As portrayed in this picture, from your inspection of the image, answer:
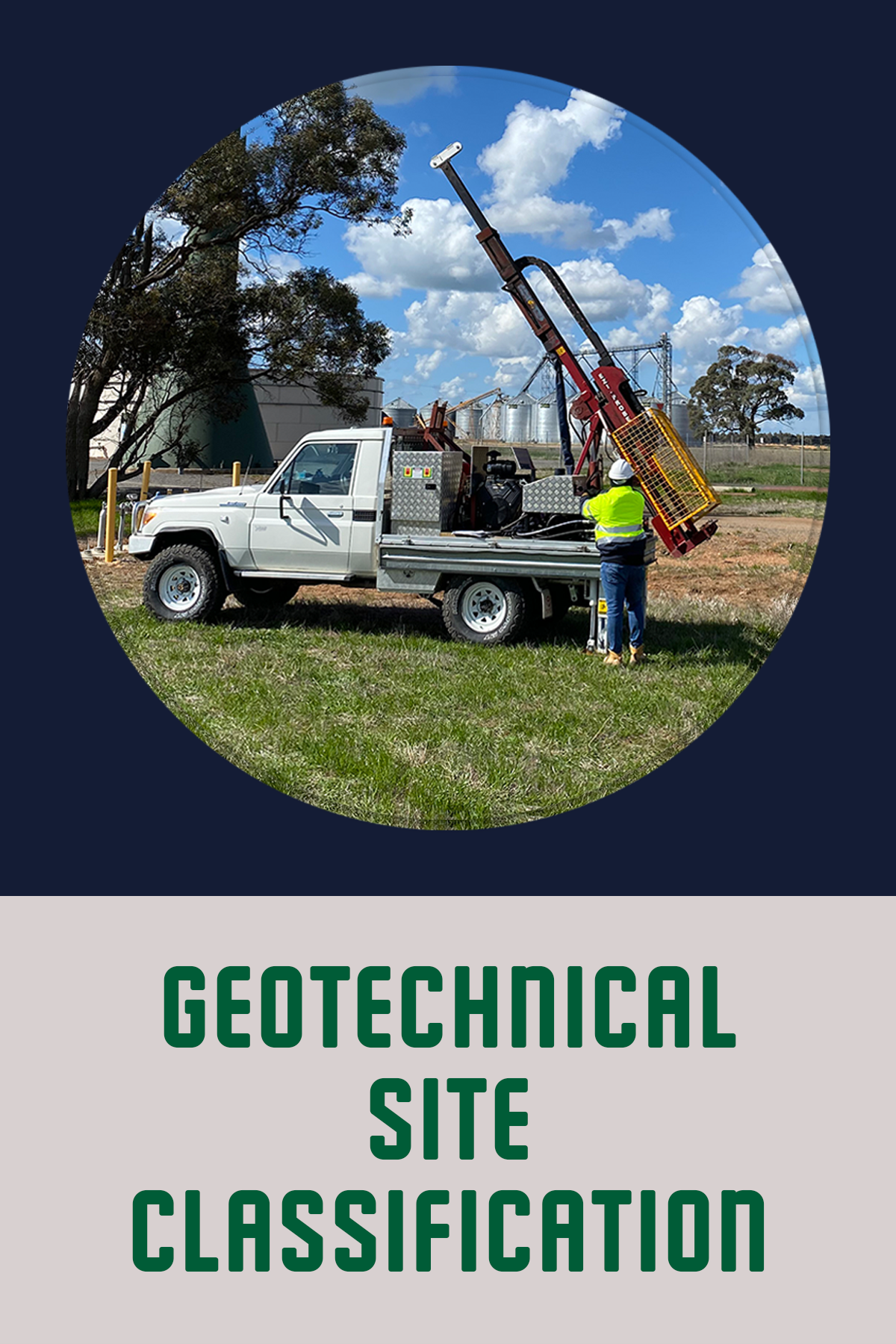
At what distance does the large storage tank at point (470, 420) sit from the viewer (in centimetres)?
579

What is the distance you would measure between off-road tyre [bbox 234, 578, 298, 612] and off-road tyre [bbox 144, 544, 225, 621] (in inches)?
4.8

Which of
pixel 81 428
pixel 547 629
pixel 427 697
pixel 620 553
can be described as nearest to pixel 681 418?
pixel 620 553

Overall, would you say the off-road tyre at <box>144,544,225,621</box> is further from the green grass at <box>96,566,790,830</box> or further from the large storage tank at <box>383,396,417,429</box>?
the large storage tank at <box>383,396,417,429</box>

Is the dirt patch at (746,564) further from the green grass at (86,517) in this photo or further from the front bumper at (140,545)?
the green grass at (86,517)

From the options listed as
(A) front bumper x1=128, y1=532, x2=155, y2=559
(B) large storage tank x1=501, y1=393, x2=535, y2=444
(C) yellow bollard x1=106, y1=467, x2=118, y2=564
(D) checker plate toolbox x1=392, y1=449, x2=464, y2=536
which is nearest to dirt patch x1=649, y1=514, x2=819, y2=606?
(B) large storage tank x1=501, y1=393, x2=535, y2=444

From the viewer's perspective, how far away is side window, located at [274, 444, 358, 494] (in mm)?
6395

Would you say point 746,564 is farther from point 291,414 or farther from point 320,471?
point 291,414

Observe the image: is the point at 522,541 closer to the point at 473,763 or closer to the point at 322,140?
the point at 473,763

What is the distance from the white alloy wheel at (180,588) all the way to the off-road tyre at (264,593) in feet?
0.71

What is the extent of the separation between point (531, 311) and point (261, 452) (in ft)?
5.15

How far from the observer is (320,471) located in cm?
641

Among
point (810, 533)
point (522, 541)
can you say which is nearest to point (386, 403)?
point (522, 541)

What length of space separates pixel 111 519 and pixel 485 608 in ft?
6.45

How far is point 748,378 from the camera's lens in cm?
587
